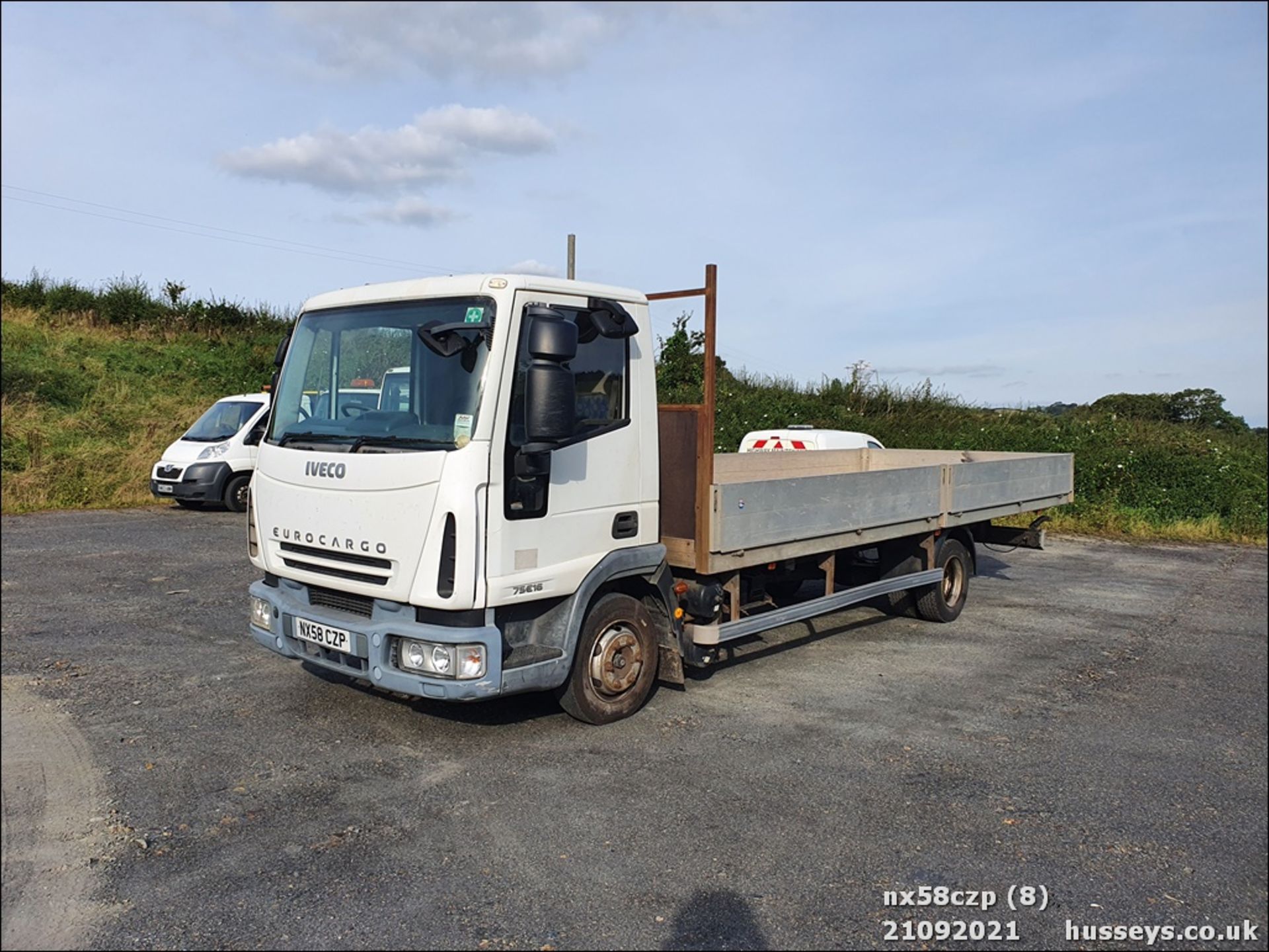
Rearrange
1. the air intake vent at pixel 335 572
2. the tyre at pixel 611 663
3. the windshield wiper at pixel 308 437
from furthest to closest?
the tyre at pixel 611 663 < the windshield wiper at pixel 308 437 < the air intake vent at pixel 335 572

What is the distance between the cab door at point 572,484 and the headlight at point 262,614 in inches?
60.8

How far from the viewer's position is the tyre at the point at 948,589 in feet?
27.6

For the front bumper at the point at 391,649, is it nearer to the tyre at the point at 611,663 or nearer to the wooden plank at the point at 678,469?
the tyre at the point at 611,663

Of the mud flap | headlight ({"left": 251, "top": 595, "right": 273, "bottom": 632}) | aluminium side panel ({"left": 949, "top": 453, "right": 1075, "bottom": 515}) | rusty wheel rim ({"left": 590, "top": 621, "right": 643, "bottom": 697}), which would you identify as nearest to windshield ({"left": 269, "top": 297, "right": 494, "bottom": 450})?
headlight ({"left": 251, "top": 595, "right": 273, "bottom": 632})

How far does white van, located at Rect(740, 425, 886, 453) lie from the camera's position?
10656 millimetres

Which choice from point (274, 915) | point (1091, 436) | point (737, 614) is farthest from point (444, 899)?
point (1091, 436)

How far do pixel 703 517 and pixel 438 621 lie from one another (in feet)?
5.76

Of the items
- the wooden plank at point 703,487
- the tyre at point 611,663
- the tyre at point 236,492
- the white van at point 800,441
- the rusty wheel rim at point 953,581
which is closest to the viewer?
the tyre at point 611,663

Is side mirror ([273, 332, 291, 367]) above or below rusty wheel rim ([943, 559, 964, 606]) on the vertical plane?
above

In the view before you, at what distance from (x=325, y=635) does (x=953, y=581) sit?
6123mm

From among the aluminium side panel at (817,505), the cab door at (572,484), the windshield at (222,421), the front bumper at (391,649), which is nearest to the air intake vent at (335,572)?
the front bumper at (391,649)

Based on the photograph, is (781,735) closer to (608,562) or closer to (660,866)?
(608,562)

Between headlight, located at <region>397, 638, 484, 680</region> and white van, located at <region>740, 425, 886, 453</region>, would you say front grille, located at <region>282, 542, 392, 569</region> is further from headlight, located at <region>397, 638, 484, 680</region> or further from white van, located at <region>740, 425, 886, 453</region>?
white van, located at <region>740, 425, 886, 453</region>

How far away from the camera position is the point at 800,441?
10.8 m
